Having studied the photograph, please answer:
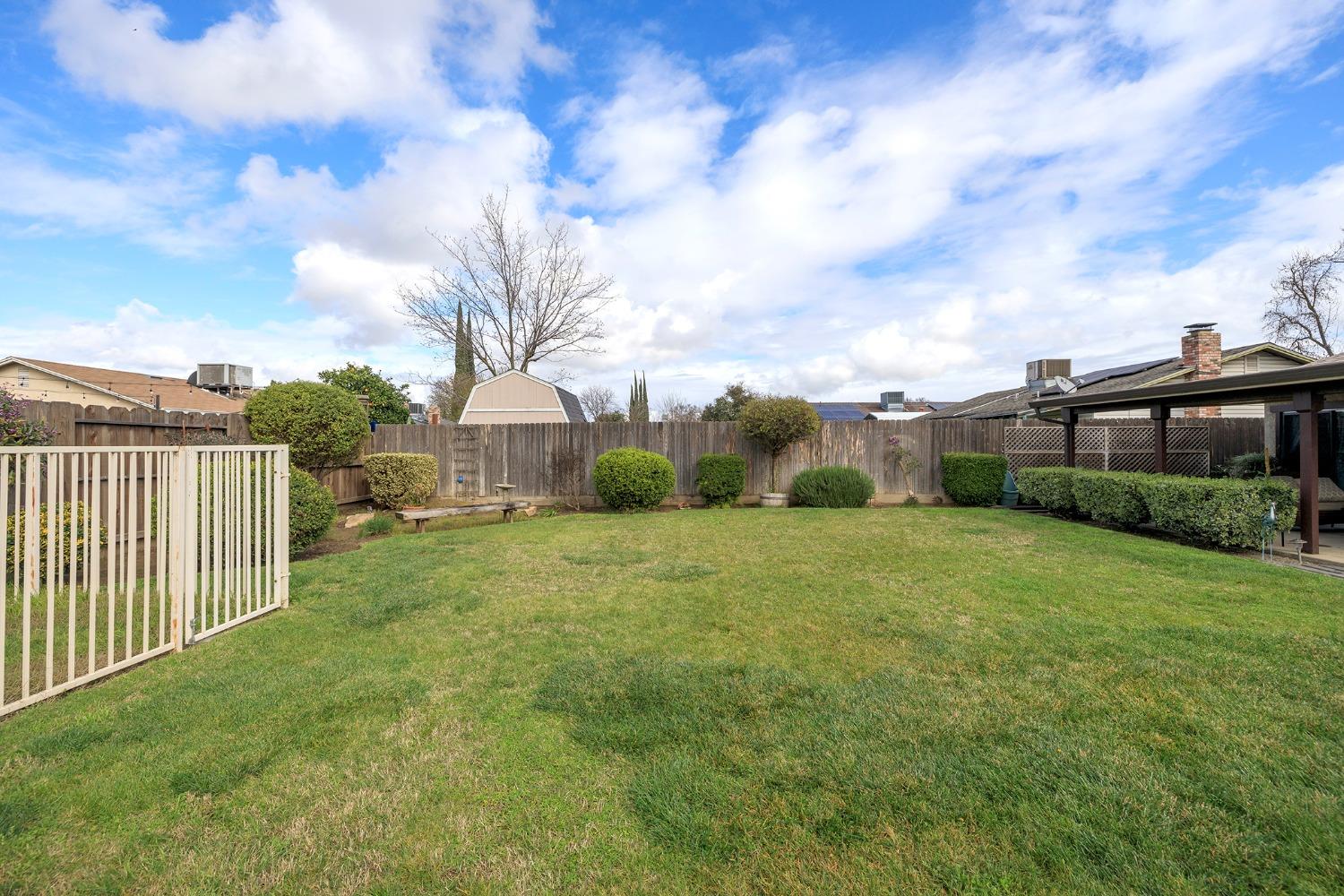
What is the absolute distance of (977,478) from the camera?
11.0 metres

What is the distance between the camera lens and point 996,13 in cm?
708

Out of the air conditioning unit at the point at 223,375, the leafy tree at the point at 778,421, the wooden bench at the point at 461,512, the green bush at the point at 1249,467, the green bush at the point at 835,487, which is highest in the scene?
the air conditioning unit at the point at 223,375

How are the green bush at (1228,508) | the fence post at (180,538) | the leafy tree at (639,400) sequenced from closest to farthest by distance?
the fence post at (180,538), the green bush at (1228,508), the leafy tree at (639,400)

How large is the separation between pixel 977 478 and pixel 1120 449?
3279mm

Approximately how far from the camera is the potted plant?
11.2m

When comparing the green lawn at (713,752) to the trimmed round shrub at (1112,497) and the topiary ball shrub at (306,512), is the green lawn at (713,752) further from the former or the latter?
the trimmed round shrub at (1112,497)

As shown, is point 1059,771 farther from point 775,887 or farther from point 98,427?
point 98,427

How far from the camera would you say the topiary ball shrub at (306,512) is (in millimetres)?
6539

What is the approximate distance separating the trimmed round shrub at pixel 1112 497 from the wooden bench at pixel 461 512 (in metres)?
10.1

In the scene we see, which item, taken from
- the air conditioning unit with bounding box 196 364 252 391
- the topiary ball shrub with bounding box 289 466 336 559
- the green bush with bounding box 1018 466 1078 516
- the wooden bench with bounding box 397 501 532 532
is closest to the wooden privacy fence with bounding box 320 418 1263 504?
the wooden bench with bounding box 397 501 532 532

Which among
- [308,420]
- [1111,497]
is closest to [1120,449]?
[1111,497]

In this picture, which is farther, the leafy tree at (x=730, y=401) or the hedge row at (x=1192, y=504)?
the leafy tree at (x=730, y=401)

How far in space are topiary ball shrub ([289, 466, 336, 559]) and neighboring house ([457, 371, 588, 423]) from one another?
1195cm

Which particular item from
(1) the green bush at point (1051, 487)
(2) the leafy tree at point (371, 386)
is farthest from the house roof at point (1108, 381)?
(2) the leafy tree at point (371, 386)
